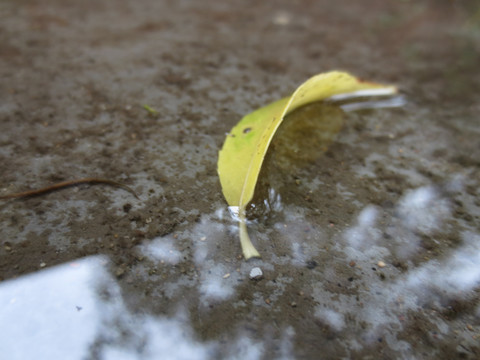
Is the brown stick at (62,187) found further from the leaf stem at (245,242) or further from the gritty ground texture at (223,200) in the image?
the leaf stem at (245,242)

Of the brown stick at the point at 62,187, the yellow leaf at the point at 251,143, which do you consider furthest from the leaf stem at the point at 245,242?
the brown stick at the point at 62,187

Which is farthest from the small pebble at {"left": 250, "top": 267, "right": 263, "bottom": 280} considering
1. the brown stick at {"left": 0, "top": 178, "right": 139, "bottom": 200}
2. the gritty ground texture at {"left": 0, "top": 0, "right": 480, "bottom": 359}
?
the brown stick at {"left": 0, "top": 178, "right": 139, "bottom": 200}

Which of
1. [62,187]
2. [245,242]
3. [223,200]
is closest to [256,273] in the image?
[245,242]

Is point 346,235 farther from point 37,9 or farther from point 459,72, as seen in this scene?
point 37,9

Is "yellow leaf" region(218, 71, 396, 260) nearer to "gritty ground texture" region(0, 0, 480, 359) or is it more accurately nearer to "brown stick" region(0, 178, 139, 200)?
"gritty ground texture" region(0, 0, 480, 359)

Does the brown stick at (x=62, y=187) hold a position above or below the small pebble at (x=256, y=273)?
above

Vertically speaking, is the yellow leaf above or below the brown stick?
above

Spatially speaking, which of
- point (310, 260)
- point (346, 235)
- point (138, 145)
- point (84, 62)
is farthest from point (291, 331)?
point (84, 62)

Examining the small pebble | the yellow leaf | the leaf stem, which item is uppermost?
the yellow leaf

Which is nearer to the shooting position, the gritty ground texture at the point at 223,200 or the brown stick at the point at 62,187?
the gritty ground texture at the point at 223,200
